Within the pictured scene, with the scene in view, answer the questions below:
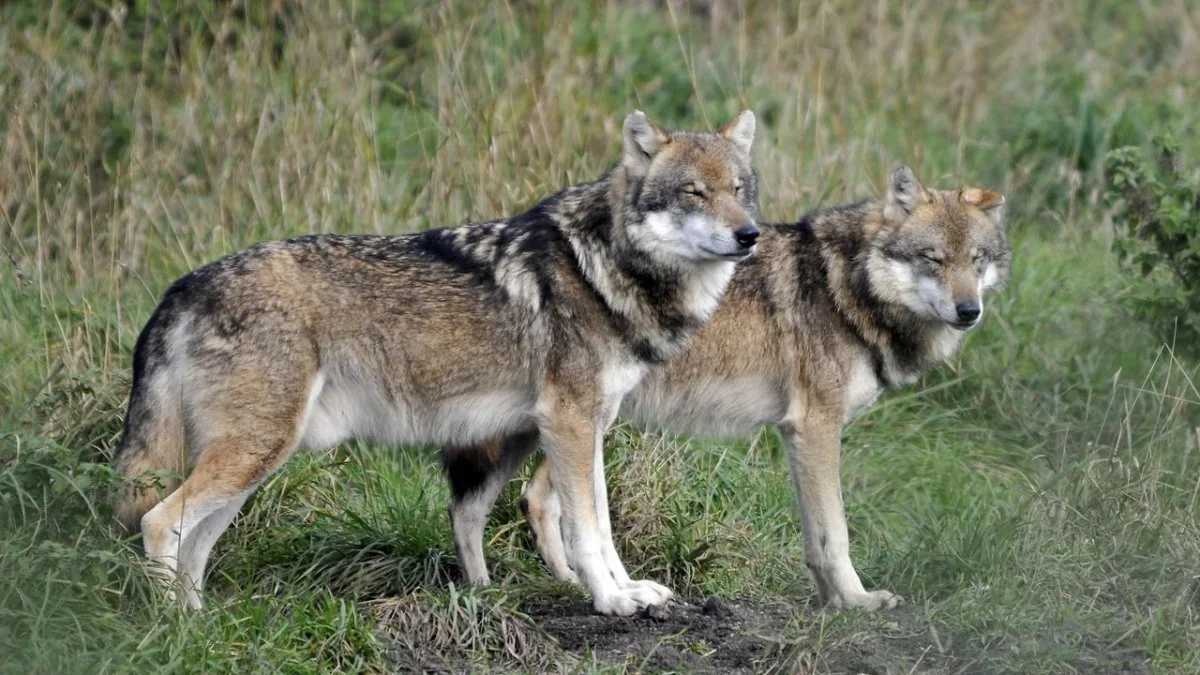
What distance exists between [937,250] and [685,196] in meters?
1.23

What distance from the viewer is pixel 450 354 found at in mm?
5617

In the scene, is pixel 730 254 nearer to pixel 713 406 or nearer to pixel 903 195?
pixel 713 406

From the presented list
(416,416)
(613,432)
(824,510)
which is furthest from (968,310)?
(416,416)

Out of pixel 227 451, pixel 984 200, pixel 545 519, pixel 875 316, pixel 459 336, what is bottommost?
pixel 545 519

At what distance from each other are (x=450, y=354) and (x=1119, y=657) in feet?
8.56

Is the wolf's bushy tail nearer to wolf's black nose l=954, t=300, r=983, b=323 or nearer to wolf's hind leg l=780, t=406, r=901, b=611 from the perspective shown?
wolf's hind leg l=780, t=406, r=901, b=611

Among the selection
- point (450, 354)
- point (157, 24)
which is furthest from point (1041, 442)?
point (157, 24)

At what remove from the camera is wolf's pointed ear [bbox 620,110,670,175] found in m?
5.73

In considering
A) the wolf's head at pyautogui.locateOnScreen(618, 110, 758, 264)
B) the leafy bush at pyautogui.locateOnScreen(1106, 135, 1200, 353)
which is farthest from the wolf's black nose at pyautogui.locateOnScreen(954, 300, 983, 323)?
the leafy bush at pyautogui.locateOnScreen(1106, 135, 1200, 353)

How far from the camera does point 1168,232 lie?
7375 mm

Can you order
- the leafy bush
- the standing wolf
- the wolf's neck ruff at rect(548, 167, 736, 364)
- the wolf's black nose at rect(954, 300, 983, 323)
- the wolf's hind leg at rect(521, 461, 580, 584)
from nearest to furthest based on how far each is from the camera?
the standing wolf, the wolf's neck ruff at rect(548, 167, 736, 364), the wolf's black nose at rect(954, 300, 983, 323), the wolf's hind leg at rect(521, 461, 580, 584), the leafy bush

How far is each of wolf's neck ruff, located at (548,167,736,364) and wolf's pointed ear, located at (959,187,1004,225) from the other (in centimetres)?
126

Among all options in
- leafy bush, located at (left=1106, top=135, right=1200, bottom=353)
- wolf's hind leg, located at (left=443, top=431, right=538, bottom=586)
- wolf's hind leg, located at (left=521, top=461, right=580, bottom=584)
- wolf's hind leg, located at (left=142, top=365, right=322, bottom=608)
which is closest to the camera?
wolf's hind leg, located at (left=142, top=365, right=322, bottom=608)

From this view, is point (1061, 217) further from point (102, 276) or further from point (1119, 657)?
point (102, 276)
